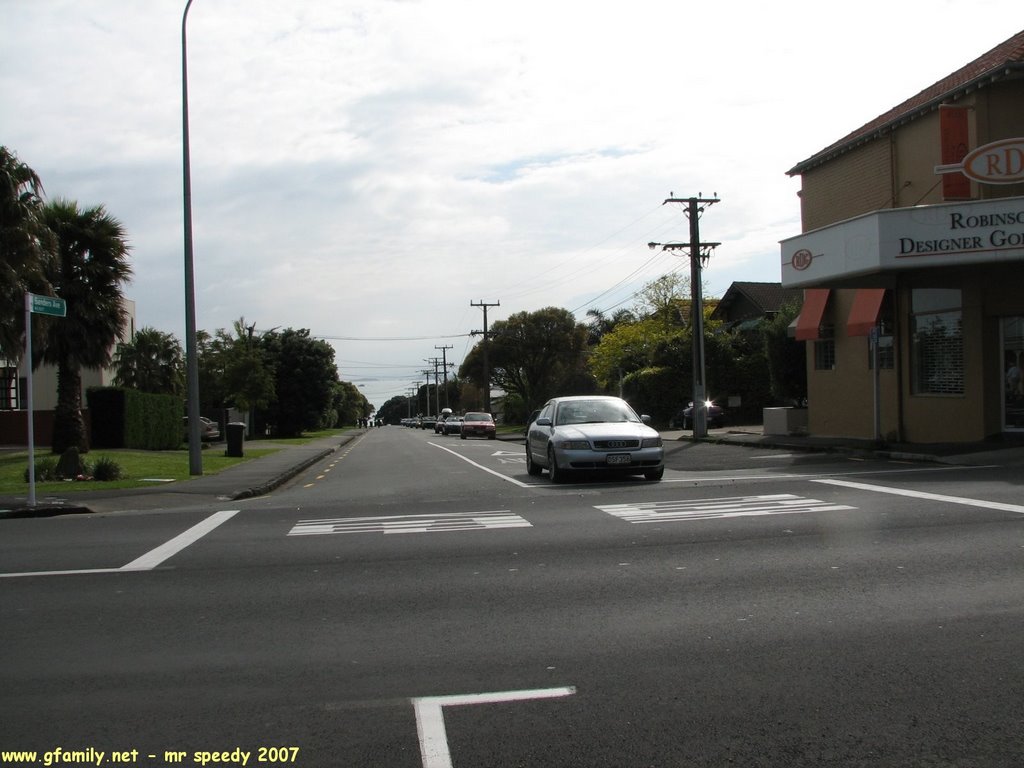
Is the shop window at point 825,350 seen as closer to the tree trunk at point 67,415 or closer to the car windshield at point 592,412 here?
the car windshield at point 592,412

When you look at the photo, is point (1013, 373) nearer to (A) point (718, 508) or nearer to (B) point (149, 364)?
(A) point (718, 508)

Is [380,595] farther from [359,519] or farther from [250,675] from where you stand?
[359,519]

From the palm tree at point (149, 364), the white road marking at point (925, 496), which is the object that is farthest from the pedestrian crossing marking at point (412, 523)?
the palm tree at point (149, 364)

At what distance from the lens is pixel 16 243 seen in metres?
20.7

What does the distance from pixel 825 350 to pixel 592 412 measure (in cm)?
1218

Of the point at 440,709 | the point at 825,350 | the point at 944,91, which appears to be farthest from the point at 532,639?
the point at 825,350

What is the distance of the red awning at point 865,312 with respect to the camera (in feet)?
72.0

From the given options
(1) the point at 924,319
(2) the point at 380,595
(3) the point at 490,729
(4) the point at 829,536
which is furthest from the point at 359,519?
(1) the point at 924,319

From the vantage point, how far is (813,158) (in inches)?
990

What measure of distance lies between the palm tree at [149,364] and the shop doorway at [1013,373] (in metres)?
37.4

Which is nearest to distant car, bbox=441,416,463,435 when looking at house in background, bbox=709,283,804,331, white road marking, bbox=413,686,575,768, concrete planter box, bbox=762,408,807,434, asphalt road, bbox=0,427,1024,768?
house in background, bbox=709,283,804,331

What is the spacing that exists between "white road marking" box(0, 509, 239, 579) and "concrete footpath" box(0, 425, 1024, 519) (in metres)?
2.67

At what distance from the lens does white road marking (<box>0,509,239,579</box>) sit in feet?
27.6

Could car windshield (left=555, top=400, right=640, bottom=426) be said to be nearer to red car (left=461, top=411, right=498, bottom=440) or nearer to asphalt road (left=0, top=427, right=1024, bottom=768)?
asphalt road (left=0, top=427, right=1024, bottom=768)
